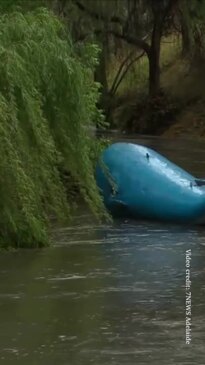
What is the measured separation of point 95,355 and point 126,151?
9.50 m

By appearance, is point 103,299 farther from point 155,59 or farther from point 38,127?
point 155,59

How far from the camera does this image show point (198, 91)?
41.9 meters

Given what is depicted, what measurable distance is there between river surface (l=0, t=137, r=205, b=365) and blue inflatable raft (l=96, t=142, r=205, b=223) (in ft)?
2.36

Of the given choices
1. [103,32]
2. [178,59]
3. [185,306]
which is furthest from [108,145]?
[178,59]

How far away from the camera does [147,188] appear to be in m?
15.7

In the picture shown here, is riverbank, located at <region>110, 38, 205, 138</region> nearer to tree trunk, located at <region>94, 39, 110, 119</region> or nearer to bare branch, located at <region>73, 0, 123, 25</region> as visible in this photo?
tree trunk, located at <region>94, 39, 110, 119</region>

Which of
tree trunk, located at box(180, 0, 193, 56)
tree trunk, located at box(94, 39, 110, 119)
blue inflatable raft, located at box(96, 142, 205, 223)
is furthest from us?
tree trunk, located at box(94, 39, 110, 119)

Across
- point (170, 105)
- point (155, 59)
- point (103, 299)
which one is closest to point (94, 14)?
point (155, 59)

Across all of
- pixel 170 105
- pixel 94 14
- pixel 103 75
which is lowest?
pixel 170 105

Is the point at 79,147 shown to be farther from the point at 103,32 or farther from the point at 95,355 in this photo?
the point at 103,32

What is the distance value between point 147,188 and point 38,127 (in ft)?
13.3

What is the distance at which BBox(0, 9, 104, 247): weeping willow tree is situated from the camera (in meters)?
11.6

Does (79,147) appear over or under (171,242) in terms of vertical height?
over

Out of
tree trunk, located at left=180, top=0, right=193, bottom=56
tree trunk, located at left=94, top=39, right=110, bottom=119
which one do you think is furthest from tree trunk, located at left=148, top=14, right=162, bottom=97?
tree trunk, located at left=94, top=39, right=110, bottom=119
